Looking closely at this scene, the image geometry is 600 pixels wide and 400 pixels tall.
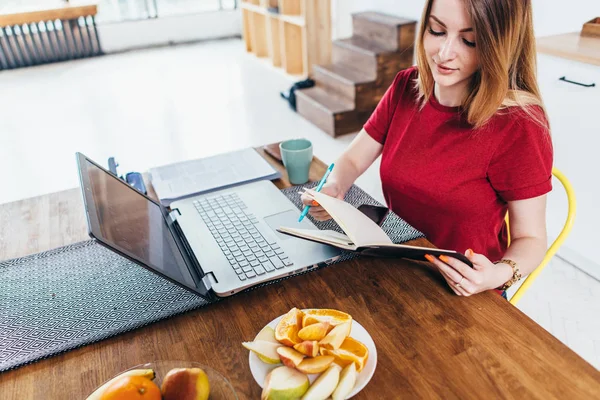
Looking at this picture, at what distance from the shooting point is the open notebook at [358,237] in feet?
2.45

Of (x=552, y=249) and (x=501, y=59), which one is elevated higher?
(x=501, y=59)

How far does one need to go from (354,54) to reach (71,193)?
2.80m

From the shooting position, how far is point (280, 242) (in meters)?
0.92

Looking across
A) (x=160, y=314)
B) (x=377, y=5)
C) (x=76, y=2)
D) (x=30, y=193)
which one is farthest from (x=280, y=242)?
(x=76, y=2)

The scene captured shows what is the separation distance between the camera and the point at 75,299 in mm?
825

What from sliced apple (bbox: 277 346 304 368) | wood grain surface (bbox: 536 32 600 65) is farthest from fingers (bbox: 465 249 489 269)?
wood grain surface (bbox: 536 32 600 65)

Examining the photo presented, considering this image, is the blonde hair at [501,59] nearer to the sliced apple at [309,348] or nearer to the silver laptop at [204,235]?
the silver laptop at [204,235]

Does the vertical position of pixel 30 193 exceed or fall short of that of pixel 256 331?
it falls short

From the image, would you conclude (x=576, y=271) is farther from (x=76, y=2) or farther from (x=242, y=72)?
(x=76, y=2)

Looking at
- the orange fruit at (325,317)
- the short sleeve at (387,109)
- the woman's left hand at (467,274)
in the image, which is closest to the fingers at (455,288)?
the woman's left hand at (467,274)

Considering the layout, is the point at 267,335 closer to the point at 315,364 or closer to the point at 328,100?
the point at 315,364

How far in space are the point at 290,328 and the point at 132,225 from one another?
36 cm

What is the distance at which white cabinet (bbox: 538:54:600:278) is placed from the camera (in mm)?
1656

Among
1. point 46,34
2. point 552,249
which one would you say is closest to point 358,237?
point 552,249
